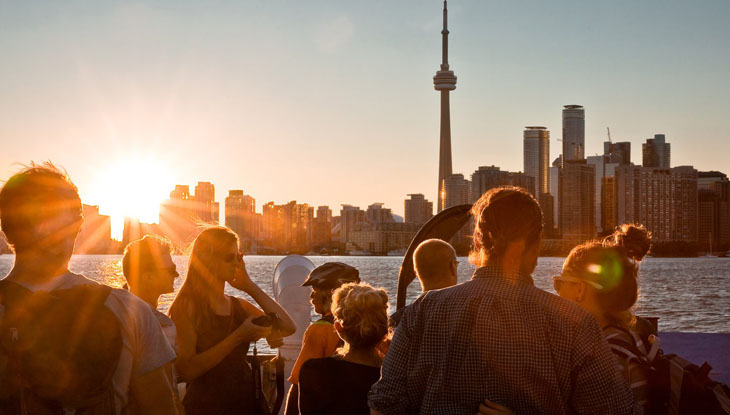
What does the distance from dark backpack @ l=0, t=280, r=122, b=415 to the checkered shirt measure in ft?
3.07

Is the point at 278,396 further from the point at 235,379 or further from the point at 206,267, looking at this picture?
the point at 206,267

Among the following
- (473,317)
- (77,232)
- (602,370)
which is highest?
(77,232)

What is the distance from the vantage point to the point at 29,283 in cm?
202

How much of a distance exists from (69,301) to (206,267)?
61.2 inches

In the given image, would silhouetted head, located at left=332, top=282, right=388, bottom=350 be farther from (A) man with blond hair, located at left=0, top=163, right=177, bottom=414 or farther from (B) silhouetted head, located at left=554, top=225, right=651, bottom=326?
(A) man with blond hair, located at left=0, top=163, right=177, bottom=414

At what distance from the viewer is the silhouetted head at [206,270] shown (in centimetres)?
347

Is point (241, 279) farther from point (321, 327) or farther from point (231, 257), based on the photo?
point (321, 327)

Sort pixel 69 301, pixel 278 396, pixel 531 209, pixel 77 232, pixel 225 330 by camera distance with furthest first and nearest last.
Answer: pixel 278 396
pixel 225 330
pixel 531 209
pixel 77 232
pixel 69 301

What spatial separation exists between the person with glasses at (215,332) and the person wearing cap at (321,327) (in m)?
0.25

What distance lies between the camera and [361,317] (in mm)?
Answer: 3199

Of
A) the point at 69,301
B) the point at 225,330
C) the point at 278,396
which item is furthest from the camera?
the point at 278,396

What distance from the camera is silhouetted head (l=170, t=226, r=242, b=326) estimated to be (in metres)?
3.47

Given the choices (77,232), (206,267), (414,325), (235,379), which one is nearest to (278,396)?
(235,379)

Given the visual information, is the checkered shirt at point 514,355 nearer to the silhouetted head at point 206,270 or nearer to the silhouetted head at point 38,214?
the silhouetted head at point 38,214
